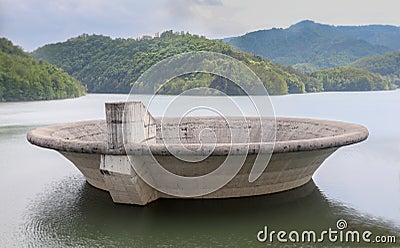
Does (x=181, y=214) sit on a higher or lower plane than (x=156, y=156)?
lower

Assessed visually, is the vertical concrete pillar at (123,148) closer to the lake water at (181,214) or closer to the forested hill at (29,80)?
the lake water at (181,214)

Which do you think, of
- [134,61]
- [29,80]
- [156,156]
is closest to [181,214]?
[156,156]

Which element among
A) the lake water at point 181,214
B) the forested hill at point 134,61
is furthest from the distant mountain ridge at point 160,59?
the lake water at point 181,214

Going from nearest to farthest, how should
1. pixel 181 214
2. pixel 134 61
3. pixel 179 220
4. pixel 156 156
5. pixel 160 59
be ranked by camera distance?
pixel 156 156 < pixel 179 220 < pixel 181 214 < pixel 160 59 < pixel 134 61

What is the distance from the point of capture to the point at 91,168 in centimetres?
780

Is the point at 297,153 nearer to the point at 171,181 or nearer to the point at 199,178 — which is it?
the point at 199,178

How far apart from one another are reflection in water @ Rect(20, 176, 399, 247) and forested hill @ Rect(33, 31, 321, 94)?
18.4m

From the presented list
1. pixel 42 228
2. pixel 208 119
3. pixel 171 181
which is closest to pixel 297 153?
pixel 171 181

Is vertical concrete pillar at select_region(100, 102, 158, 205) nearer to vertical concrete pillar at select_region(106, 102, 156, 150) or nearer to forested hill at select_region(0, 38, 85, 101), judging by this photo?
vertical concrete pillar at select_region(106, 102, 156, 150)

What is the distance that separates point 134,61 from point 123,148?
39.6m

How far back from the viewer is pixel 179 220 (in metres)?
6.87

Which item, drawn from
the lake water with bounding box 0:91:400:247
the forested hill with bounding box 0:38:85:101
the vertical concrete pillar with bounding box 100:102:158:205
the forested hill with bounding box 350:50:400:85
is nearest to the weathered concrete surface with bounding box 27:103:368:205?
the vertical concrete pillar with bounding box 100:102:158:205

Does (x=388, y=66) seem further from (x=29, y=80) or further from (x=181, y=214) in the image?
(x=181, y=214)

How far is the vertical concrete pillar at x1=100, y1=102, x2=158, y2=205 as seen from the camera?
6715 mm
